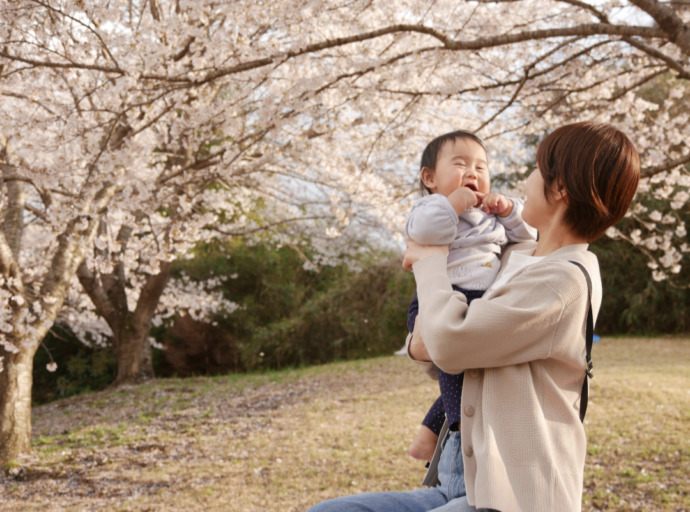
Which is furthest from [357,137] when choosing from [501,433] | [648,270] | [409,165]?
[501,433]

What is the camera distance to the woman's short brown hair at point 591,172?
3.45 ft

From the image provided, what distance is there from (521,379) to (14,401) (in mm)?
4711

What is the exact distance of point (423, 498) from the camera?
1.17 metres

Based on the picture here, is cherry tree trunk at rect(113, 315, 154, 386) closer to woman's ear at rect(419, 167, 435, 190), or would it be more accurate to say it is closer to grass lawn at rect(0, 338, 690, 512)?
grass lawn at rect(0, 338, 690, 512)

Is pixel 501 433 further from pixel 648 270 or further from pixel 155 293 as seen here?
pixel 648 270

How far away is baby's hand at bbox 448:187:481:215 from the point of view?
1252mm

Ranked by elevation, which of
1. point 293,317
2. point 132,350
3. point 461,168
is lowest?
point 132,350

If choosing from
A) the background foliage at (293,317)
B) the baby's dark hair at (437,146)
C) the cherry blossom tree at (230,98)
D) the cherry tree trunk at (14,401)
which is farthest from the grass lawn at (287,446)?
the baby's dark hair at (437,146)

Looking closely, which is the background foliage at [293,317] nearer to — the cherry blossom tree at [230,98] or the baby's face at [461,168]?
the cherry blossom tree at [230,98]

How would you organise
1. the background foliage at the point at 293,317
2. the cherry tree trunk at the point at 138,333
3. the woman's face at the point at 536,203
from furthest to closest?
the background foliage at the point at 293,317, the cherry tree trunk at the point at 138,333, the woman's face at the point at 536,203

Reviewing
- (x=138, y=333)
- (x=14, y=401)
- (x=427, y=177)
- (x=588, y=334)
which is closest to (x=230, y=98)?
(x=14, y=401)

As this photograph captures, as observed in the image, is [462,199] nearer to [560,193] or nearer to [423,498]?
[560,193]

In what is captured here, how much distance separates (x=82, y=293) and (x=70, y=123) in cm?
666

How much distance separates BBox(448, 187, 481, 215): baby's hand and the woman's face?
0.41 feet
